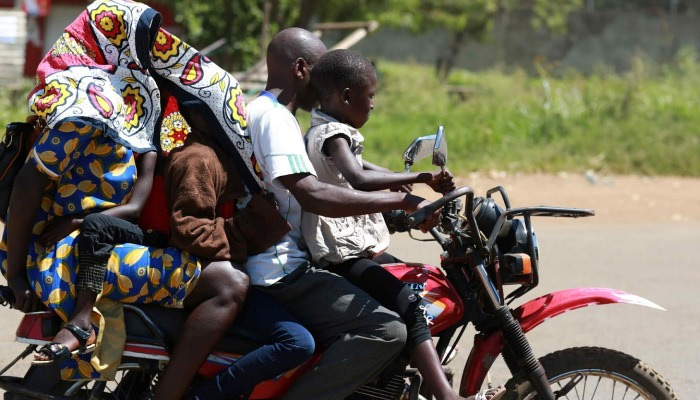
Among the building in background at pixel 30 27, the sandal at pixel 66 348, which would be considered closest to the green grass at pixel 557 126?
the building in background at pixel 30 27

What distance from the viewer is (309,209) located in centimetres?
297

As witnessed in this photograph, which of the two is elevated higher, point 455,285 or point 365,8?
point 455,285

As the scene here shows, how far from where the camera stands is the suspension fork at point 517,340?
3.18 metres

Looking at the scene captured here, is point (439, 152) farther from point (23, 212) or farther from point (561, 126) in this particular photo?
point (561, 126)

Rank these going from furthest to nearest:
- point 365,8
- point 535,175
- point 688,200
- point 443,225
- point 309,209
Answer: point 365,8 < point 535,175 < point 688,200 < point 443,225 < point 309,209

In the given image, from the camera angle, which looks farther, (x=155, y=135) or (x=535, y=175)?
(x=535, y=175)

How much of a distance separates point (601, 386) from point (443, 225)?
882 mm

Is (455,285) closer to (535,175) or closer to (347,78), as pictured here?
(347,78)

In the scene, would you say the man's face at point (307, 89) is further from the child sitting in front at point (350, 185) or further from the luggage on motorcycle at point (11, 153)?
the luggage on motorcycle at point (11, 153)

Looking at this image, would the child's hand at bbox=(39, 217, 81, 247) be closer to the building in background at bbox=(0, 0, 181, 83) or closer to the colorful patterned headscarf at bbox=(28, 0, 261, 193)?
the colorful patterned headscarf at bbox=(28, 0, 261, 193)

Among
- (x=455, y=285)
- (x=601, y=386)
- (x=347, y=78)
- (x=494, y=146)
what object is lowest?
(x=494, y=146)

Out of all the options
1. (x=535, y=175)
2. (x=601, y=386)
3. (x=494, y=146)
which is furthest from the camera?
(x=494, y=146)

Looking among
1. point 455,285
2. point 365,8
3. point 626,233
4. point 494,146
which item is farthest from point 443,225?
point 365,8

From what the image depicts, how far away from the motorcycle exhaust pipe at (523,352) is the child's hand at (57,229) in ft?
4.57
